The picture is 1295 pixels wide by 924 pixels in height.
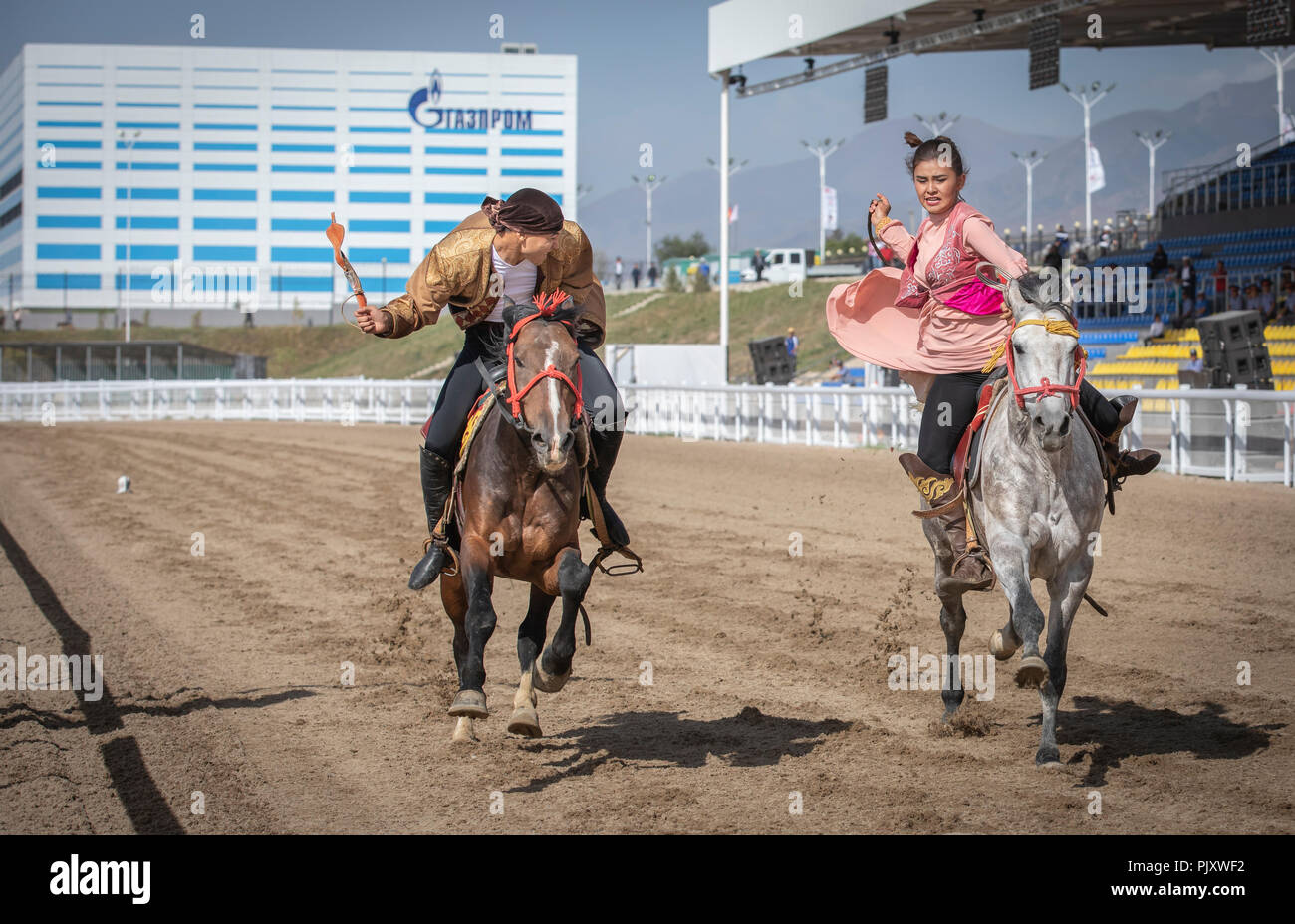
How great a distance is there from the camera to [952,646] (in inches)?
284

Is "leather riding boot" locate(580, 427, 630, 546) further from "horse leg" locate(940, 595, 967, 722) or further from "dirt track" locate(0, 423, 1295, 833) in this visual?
"horse leg" locate(940, 595, 967, 722)

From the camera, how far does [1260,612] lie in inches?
379

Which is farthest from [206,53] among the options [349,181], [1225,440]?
[1225,440]

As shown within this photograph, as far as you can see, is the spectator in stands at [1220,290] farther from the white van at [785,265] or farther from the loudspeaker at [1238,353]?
the white van at [785,265]

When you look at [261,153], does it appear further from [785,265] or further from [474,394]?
[474,394]

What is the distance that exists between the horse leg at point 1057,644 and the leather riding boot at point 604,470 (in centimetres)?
204

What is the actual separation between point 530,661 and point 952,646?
2.39 metres

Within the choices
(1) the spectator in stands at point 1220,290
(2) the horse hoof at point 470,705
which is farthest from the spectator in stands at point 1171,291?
(2) the horse hoof at point 470,705

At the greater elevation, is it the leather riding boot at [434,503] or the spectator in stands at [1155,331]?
the spectator in stands at [1155,331]

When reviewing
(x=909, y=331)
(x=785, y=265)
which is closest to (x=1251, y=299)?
(x=909, y=331)

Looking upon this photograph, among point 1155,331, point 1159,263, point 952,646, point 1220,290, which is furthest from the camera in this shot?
point 1159,263

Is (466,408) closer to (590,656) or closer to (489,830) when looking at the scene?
(489,830)

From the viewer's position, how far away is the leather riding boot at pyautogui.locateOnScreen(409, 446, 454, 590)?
20.9ft

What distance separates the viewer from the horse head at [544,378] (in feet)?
18.4
